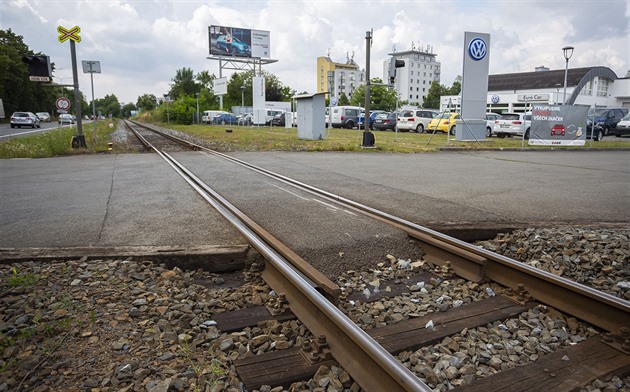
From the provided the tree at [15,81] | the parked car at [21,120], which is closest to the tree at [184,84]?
the tree at [15,81]

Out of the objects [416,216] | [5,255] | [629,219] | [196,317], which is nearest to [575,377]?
[196,317]

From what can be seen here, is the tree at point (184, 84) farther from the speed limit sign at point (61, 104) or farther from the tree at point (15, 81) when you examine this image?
the speed limit sign at point (61, 104)

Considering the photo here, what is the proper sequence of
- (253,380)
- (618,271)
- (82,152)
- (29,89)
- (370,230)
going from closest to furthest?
1. (253,380)
2. (618,271)
3. (370,230)
4. (82,152)
5. (29,89)

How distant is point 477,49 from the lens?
2294 cm

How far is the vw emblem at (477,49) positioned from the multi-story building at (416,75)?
131 meters

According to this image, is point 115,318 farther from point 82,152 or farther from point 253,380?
point 82,152

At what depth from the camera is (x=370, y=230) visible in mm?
5348

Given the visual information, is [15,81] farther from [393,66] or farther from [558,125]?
[558,125]

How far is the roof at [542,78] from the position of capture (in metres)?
69.2

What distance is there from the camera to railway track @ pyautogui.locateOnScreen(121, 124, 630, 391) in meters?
2.66

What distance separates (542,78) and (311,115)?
65.9 meters

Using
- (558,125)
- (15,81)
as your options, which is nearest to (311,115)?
(558,125)

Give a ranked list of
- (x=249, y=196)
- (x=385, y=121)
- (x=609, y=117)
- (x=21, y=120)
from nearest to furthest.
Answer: (x=249, y=196) < (x=609, y=117) < (x=385, y=121) < (x=21, y=120)

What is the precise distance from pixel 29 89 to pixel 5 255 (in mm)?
95246
